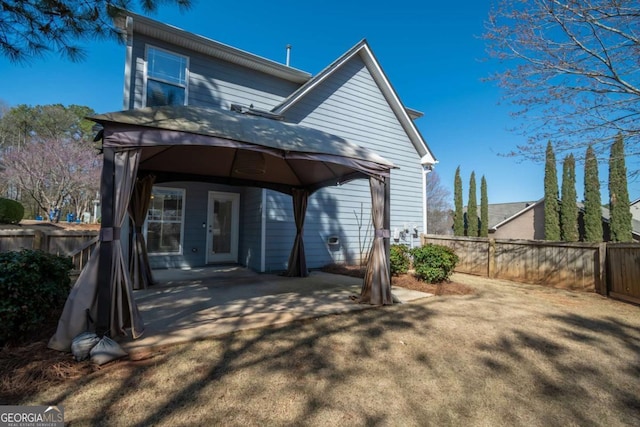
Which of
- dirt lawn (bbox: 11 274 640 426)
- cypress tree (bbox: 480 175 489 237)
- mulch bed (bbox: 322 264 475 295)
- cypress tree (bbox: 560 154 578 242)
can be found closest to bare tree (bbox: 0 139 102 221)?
mulch bed (bbox: 322 264 475 295)

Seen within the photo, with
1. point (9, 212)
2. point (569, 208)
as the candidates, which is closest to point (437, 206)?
point (569, 208)

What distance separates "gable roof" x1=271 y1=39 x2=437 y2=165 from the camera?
26.0 ft

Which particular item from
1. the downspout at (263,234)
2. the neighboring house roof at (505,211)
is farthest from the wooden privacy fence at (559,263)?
the neighboring house roof at (505,211)

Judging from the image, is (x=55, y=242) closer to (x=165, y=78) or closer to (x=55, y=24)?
(x=55, y=24)

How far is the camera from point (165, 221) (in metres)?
7.94

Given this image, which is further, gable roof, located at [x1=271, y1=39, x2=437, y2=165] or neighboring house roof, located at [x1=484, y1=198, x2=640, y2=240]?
neighboring house roof, located at [x1=484, y1=198, x2=640, y2=240]

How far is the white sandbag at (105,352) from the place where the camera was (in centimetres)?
262

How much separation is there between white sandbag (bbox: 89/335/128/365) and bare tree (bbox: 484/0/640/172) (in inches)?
304

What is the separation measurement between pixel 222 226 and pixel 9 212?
9346mm

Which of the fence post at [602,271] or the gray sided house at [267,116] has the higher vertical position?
the gray sided house at [267,116]

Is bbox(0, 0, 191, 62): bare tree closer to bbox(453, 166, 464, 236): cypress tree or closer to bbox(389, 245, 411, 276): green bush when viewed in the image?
bbox(389, 245, 411, 276): green bush

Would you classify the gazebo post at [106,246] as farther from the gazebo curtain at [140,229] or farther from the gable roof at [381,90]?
the gable roof at [381,90]

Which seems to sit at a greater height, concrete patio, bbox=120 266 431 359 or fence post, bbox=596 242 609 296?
fence post, bbox=596 242 609 296

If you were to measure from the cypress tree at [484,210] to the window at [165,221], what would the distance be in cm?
2081
